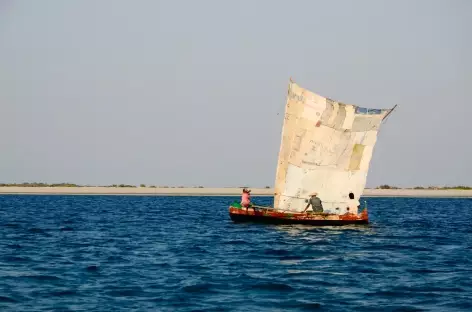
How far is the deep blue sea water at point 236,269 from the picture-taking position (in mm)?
21766

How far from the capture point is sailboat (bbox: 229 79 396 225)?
46156 mm

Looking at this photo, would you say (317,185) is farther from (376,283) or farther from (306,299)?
(306,299)

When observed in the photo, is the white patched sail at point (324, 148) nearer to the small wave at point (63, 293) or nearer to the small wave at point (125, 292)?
the small wave at point (125, 292)

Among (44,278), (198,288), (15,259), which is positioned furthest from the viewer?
(15,259)

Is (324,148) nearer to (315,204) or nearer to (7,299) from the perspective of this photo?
(315,204)

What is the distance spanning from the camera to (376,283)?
25188 millimetres

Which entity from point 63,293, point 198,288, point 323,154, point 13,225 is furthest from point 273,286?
point 13,225

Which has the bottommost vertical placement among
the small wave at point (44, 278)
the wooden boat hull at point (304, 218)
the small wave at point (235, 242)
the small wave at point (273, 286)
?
the small wave at point (44, 278)

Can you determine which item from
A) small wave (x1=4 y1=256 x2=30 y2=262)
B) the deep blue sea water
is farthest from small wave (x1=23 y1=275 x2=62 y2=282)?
small wave (x1=4 y1=256 x2=30 y2=262)

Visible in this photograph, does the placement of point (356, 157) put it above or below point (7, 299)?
above

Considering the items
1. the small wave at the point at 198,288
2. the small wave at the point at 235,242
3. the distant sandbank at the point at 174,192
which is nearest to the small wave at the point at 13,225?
the small wave at the point at 235,242

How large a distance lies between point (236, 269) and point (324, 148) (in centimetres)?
1960

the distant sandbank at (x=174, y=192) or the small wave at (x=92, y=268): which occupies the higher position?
the distant sandbank at (x=174, y=192)

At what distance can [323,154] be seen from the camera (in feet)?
152
